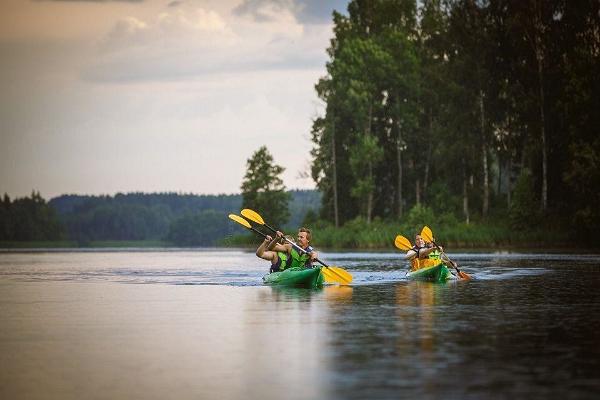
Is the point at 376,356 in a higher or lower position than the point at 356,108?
lower

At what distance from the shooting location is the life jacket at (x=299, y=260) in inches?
1107

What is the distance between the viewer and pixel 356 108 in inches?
3209

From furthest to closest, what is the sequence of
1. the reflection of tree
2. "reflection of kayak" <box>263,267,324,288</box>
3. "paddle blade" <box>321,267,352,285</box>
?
1. "paddle blade" <box>321,267,352,285</box>
2. "reflection of kayak" <box>263,267,324,288</box>
3. the reflection of tree

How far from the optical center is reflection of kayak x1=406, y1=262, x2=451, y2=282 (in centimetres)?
3151

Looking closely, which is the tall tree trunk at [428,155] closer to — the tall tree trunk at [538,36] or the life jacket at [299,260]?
the tall tree trunk at [538,36]

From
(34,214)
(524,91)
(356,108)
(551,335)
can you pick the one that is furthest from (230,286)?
(34,214)

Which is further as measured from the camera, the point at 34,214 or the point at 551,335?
the point at 34,214

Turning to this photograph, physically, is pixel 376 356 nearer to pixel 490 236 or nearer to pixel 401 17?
pixel 490 236

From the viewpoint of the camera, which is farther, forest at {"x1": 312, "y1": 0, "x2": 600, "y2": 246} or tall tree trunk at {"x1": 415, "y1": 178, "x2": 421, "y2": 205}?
tall tree trunk at {"x1": 415, "y1": 178, "x2": 421, "y2": 205}

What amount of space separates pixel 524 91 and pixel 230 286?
40.8m

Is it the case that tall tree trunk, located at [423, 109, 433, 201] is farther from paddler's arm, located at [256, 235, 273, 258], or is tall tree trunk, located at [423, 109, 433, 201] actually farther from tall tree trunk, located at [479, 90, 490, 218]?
paddler's arm, located at [256, 235, 273, 258]

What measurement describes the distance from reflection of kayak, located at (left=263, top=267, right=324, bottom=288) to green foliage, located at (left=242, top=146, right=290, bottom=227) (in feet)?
242

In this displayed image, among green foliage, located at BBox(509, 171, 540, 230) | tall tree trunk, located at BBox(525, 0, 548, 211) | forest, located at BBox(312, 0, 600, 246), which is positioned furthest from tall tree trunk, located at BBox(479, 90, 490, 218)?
green foliage, located at BBox(509, 171, 540, 230)

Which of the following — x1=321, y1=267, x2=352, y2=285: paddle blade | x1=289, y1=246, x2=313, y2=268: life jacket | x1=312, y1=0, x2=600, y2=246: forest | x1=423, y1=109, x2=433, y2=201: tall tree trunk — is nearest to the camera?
x1=289, y1=246, x2=313, y2=268: life jacket
